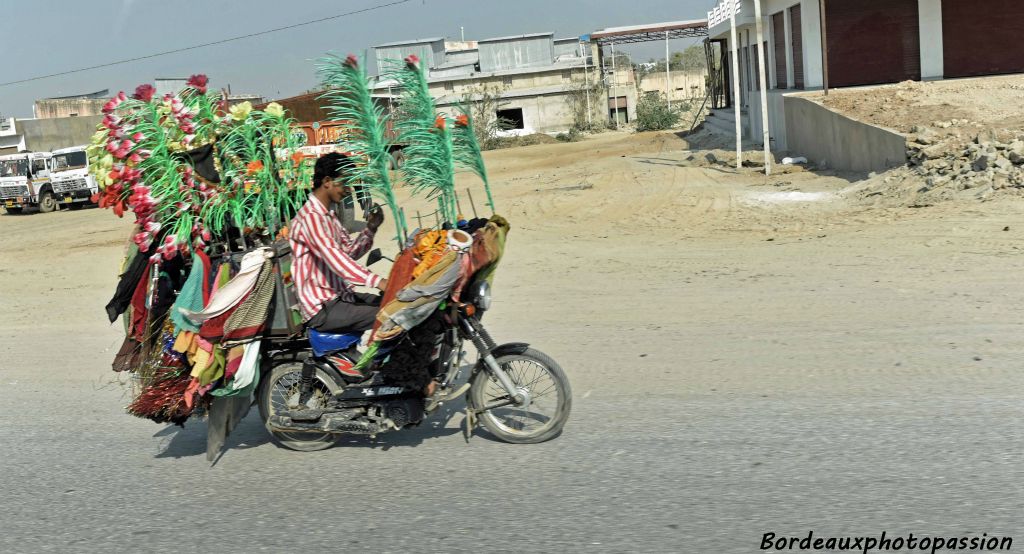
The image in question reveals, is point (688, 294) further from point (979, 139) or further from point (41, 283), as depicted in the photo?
point (41, 283)

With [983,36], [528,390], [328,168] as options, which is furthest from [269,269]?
[983,36]

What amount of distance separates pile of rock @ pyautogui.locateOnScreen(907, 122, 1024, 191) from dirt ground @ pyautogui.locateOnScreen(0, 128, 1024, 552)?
217 centimetres

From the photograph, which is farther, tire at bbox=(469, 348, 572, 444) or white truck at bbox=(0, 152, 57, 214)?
white truck at bbox=(0, 152, 57, 214)

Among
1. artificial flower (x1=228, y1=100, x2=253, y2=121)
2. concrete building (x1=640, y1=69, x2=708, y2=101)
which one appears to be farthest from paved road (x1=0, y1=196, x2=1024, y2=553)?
concrete building (x1=640, y1=69, x2=708, y2=101)

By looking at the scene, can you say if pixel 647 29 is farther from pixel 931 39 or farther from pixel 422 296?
pixel 422 296

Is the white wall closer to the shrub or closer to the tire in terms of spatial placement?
the tire

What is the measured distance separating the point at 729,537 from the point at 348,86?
130 inches

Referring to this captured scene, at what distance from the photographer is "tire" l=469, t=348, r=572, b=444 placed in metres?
5.50

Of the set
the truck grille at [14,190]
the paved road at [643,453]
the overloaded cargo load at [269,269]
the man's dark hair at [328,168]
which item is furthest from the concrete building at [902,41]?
the truck grille at [14,190]

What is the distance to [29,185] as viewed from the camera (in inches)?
1284

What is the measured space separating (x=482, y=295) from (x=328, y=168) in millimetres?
1190

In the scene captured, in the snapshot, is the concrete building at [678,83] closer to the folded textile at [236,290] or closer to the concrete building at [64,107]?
the concrete building at [64,107]

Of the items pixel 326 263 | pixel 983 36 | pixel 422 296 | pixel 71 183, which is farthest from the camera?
pixel 71 183

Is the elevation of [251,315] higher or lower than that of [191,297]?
lower
